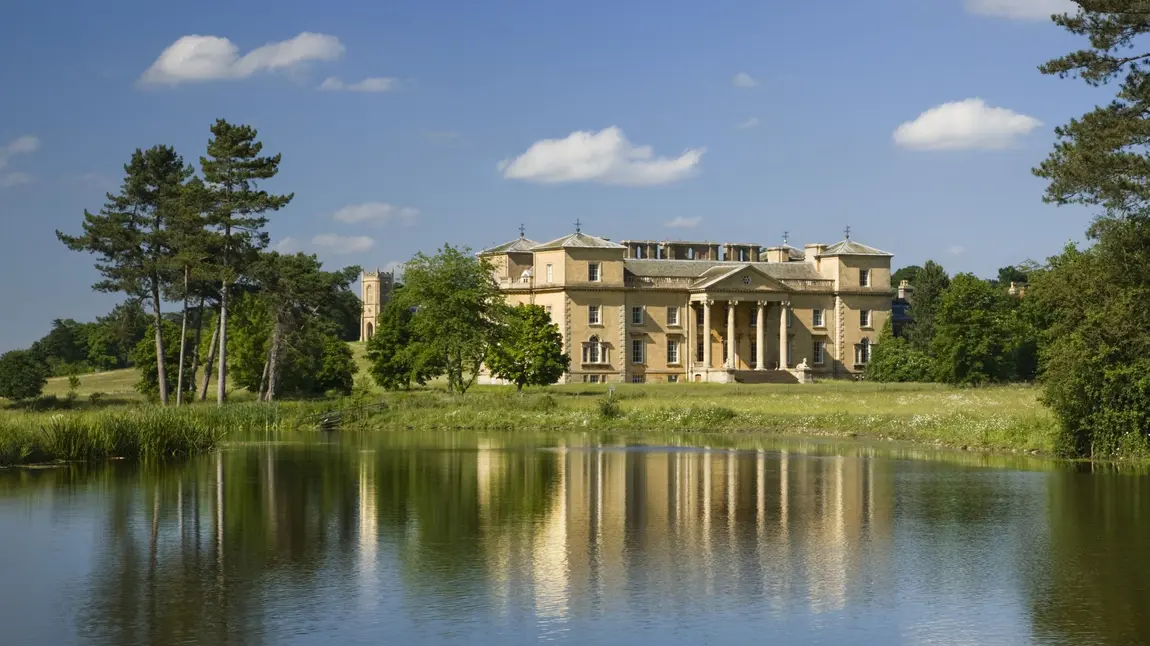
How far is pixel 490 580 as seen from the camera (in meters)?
15.5

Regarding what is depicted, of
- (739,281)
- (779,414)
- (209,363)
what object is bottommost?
(779,414)

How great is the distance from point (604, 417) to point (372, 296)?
338ft

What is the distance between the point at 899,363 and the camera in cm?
7956

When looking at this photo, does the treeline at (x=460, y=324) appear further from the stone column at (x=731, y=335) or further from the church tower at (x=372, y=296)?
the church tower at (x=372, y=296)

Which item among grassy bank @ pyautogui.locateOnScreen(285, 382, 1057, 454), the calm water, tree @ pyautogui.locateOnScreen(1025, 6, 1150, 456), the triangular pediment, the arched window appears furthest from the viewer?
the arched window

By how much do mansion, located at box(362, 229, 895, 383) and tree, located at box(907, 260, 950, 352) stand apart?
415cm

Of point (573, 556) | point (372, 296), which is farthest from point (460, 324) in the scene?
point (372, 296)

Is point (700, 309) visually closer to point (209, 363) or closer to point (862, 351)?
point (862, 351)

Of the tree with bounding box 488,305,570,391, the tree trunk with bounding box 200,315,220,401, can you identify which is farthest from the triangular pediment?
the tree trunk with bounding box 200,315,220,401

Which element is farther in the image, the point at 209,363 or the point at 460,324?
the point at 460,324

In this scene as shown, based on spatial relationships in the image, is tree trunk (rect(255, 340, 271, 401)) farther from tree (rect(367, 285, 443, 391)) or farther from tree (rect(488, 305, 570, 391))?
tree (rect(488, 305, 570, 391))

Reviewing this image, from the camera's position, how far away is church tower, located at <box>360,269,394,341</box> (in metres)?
145

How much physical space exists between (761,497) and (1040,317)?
46.0 meters

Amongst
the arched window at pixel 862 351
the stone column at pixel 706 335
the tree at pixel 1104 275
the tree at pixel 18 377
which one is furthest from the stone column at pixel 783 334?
the tree at pixel 1104 275
